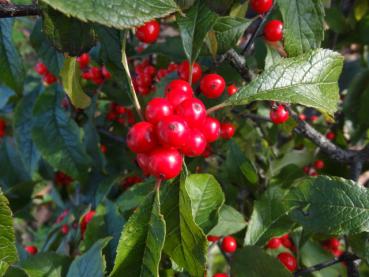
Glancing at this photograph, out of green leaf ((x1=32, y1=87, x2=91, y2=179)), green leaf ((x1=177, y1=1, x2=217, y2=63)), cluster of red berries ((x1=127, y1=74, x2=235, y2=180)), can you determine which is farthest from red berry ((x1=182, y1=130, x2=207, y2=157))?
green leaf ((x1=32, y1=87, x2=91, y2=179))

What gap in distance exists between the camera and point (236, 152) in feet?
5.16

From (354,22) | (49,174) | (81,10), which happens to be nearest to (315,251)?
(354,22)

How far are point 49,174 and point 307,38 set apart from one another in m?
1.70

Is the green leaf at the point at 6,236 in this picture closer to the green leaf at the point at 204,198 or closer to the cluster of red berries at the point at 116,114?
the green leaf at the point at 204,198

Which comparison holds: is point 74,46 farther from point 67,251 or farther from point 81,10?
point 67,251

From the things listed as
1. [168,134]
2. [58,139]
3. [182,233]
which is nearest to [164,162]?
[168,134]

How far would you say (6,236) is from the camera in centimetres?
80

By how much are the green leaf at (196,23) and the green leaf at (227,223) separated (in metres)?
0.54

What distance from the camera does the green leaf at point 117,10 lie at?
0.69 meters

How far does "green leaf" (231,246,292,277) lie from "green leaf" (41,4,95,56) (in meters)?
0.68

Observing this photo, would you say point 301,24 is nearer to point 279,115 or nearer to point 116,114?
point 279,115

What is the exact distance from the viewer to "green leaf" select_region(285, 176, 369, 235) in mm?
1088

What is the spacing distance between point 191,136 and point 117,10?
27cm

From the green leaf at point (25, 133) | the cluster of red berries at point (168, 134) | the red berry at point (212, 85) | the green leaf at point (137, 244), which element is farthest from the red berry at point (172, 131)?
the green leaf at point (25, 133)
